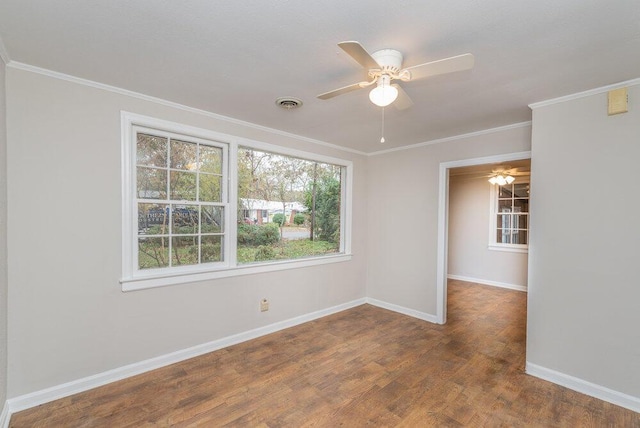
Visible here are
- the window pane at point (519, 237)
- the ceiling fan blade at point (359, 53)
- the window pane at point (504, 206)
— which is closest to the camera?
the ceiling fan blade at point (359, 53)

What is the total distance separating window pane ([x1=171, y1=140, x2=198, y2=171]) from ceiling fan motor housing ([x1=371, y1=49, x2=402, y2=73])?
82.3 inches

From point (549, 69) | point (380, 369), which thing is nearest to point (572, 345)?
point (380, 369)

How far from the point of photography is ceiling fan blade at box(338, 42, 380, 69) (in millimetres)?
1391

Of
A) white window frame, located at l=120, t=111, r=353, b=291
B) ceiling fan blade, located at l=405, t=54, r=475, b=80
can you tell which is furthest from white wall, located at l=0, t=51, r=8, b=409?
ceiling fan blade, located at l=405, t=54, r=475, b=80

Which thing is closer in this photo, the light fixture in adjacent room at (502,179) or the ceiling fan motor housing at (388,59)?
the ceiling fan motor housing at (388,59)

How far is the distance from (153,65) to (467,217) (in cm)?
638

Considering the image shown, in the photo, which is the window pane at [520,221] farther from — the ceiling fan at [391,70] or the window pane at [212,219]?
the window pane at [212,219]

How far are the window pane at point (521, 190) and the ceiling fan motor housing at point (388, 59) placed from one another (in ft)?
17.9

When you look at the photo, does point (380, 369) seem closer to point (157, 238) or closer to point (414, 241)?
point (414, 241)

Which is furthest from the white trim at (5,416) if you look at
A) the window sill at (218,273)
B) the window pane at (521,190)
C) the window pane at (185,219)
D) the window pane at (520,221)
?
the window pane at (521,190)

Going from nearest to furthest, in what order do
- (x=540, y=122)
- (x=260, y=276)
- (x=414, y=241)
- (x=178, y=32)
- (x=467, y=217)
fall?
1. (x=178, y=32)
2. (x=540, y=122)
3. (x=260, y=276)
4. (x=414, y=241)
5. (x=467, y=217)

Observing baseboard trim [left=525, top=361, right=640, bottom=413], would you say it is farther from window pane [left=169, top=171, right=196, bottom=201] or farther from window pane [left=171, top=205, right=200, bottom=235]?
window pane [left=169, top=171, right=196, bottom=201]

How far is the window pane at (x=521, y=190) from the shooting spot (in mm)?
5832

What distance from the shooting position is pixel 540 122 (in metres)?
2.67
